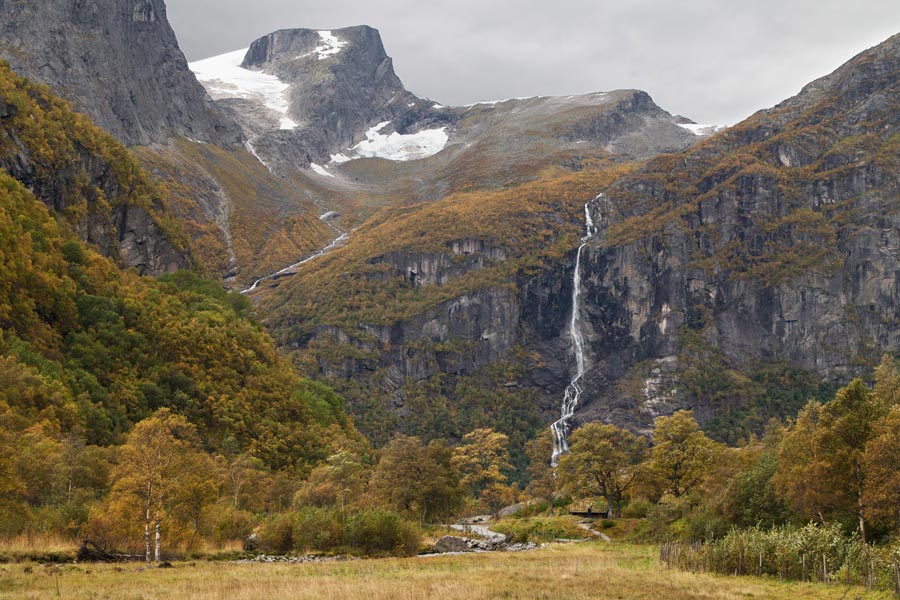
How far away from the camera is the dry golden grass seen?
2452 cm

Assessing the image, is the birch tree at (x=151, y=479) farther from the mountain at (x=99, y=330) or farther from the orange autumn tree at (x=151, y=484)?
the mountain at (x=99, y=330)

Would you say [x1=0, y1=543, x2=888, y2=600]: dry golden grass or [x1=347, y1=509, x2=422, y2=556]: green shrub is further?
[x1=347, y1=509, x2=422, y2=556]: green shrub

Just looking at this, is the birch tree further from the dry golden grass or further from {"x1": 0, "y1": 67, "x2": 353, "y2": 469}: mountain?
{"x1": 0, "y1": 67, "x2": 353, "y2": 469}: mountain

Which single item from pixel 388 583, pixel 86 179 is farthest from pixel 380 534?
pixel 86 179

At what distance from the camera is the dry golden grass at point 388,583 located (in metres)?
24.5

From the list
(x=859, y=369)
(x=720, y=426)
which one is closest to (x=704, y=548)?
(x=720, y=426)

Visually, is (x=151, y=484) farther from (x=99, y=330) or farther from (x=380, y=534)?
(x=99, y=330)

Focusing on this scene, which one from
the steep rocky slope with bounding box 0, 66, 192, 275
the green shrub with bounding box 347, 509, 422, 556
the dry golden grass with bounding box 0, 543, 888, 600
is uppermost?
the steep rocky slope with bounding box 0, 66, 192, 275

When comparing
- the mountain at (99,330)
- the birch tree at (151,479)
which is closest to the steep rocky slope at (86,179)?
the mountain at (99,330)

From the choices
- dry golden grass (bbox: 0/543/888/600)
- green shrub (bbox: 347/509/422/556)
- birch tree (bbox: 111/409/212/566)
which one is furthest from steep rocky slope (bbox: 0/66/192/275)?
dry golden grass (bbox: 0/543/888/600)

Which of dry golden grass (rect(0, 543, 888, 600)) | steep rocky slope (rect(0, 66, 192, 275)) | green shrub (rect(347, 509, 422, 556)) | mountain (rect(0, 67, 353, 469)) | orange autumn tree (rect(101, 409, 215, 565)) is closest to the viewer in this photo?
dry golden grass (rect(0, 543, 888, 600))

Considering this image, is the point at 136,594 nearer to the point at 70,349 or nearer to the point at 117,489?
the point at 117,489

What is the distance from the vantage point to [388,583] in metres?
28.4

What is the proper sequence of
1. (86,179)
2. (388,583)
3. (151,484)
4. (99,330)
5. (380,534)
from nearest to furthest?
(388,583) < (151,484) < (380,534) < (99,330) < (86,179)
